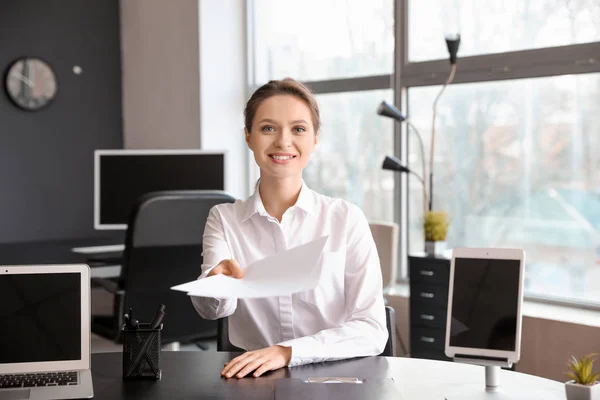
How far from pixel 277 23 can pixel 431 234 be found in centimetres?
211

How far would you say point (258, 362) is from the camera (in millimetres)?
1563

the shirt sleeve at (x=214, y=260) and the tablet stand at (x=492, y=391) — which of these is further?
the shirt sleeve at (x=214, y=260)

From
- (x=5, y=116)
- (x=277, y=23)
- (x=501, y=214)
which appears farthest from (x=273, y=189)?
(x=5, y=116)

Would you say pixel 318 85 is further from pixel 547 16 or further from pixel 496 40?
pixel 547 16

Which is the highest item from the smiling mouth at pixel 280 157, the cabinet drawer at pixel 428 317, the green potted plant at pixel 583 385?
the smiling mouth at pixel 280 157

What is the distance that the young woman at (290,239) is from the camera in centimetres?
177

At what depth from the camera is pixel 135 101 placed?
218 inches

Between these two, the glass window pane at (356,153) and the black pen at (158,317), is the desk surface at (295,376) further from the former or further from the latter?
the glass window pane at (356,153)

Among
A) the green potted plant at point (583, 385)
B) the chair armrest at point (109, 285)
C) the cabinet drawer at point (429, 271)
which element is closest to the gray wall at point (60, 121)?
the chair armrest at point (109, 285)

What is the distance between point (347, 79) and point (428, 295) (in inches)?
61.9

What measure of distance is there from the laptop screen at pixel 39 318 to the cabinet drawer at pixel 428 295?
7.08ft

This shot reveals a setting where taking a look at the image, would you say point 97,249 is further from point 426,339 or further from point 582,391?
point 582,391

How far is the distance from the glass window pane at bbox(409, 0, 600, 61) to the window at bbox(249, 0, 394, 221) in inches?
9.0

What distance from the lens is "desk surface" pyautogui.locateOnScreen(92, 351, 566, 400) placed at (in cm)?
→ 144
